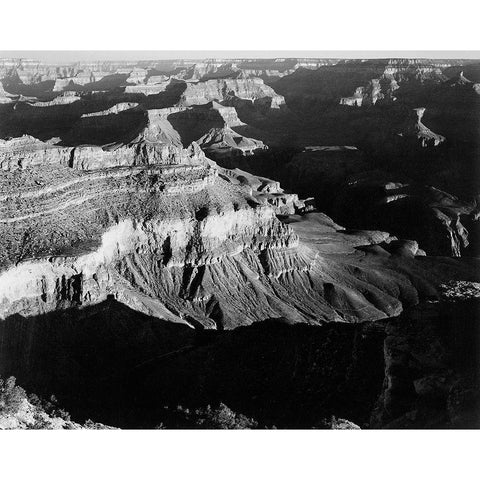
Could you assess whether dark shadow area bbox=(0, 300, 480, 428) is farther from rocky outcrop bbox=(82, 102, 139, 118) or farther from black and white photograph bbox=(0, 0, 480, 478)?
rocky outcrop bbox=(82, 102, 139, 118)

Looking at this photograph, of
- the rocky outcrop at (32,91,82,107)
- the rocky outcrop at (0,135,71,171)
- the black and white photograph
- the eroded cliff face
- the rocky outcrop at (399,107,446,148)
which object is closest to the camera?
the black and white photograph

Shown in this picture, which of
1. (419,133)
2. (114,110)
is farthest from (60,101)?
(419,133)

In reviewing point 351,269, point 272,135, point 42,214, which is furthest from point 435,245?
point 272,135

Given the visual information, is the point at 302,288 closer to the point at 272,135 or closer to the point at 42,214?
the point at 42,214

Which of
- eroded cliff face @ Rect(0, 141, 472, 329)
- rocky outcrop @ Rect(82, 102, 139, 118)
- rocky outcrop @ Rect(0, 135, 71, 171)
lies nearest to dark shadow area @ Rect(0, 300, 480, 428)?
eroded cliff face @ Rect(0, 141, 472, 329)

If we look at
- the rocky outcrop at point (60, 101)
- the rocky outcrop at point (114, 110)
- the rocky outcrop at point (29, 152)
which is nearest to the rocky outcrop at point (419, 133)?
the rocky outcrop at point (114, 110)

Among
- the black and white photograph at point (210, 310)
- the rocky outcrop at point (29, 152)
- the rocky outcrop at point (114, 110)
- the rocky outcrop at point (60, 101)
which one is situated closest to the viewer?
the black and white photograph at point (210, 310)

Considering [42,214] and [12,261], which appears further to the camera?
[42,214]

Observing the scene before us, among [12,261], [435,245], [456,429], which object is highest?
[12,261]

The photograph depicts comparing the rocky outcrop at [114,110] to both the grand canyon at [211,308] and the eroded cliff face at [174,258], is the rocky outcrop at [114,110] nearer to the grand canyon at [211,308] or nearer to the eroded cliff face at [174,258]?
the grand canyon at [211,308]

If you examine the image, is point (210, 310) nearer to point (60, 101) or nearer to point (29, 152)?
point (29, 152)

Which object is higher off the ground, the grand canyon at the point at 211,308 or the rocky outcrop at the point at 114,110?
the rocky outcrop at the point at 114,110
